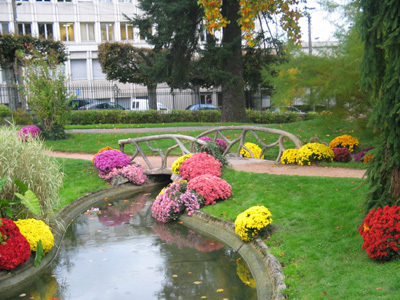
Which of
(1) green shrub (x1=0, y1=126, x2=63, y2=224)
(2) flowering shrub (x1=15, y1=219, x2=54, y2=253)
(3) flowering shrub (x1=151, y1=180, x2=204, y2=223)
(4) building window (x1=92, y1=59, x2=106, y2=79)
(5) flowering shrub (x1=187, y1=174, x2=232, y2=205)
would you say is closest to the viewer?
(2) flowering shrub (x1=15, y1=219, x2=54, y2=253)

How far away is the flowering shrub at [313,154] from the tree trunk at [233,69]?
8.21m

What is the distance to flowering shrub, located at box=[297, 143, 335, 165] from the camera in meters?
14.0

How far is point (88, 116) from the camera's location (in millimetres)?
29281

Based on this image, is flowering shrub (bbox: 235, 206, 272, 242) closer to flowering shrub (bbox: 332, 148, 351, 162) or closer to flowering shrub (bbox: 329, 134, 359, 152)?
flowering shrub (bbox: 332, 148, 351, 162)

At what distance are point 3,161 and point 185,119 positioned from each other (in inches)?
870

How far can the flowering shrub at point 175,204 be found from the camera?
10789 millimetres

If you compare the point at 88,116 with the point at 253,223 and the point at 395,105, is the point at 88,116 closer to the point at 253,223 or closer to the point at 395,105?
the point at 253,223

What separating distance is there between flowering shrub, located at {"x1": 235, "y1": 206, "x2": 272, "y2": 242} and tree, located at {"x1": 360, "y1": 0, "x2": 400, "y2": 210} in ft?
6.92

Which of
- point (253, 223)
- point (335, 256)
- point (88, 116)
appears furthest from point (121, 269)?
point (88, 116)

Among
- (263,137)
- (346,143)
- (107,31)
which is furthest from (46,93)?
(107,31)

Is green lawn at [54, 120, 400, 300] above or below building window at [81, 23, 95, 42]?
below

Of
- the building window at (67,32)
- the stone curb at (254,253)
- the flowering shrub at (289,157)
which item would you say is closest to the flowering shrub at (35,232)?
the stone curb at (254,253)

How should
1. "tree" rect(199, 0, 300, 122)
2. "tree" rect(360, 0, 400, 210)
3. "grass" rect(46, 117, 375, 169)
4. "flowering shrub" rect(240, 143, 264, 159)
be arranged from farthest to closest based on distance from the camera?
"grass" rect(46, 117, 375, 169) < "flowering shrub" rect(240, 143, 264, 159) < "tree" rect(199, 0, 300, 122) < "tree" rect(360, 0, 400, 210)

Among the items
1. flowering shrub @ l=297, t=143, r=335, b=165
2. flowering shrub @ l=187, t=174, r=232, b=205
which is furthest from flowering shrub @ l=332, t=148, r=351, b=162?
flowering shrub @ l=187, t=174, r=232, b=205
